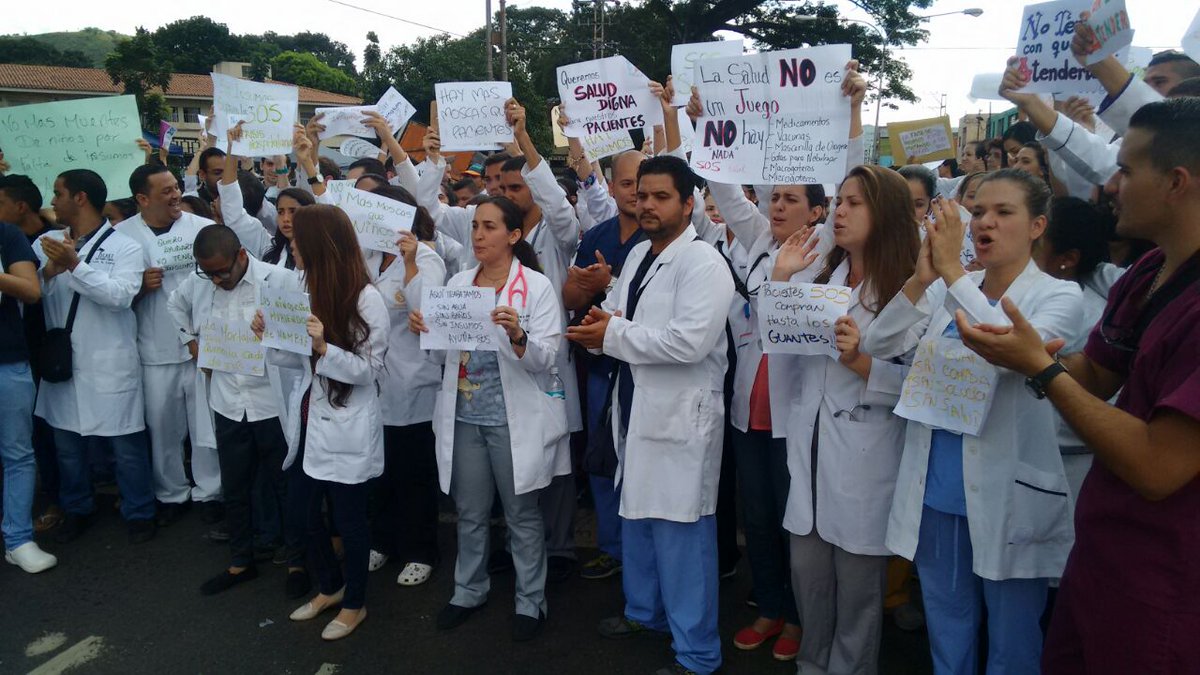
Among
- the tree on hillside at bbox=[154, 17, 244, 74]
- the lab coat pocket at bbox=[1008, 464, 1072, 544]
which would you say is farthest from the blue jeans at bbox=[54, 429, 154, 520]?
the tree on hillside at bbox=[154, 17, 244, 74]

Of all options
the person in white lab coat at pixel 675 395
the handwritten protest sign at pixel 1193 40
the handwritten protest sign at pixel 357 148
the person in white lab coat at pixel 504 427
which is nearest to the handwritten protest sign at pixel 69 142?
the handwritten protest sign at pixel 357 148

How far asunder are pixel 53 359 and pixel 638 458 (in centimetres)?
405

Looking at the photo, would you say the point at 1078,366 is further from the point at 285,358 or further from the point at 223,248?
the point at 223,248

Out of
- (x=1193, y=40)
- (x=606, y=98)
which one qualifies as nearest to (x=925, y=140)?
(x=1193, y=40)

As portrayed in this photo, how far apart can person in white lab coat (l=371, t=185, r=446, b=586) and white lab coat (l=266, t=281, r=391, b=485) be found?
49 centimetres

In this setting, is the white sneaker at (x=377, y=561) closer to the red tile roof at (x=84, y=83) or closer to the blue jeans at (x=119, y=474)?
the blue jeans at (x=119, y=474)

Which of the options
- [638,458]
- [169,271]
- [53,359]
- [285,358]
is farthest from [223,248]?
[638,458]

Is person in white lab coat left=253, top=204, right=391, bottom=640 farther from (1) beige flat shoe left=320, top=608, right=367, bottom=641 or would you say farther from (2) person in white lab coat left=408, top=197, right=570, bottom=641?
(2) person in white lab coat left=408, top=197, right=570, bottom=641

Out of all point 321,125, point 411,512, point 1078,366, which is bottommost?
point 411,512

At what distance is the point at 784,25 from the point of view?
2916 centimetres

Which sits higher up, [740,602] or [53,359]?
[53,359]

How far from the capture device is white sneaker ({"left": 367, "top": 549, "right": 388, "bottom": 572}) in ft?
15.5

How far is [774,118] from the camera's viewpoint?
365cm

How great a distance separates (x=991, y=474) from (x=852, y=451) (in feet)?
1.74
